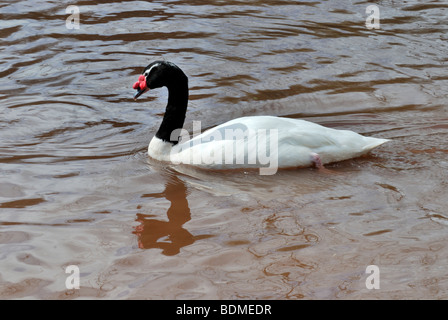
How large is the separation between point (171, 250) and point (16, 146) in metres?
2.70

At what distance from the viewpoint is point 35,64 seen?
9484mm

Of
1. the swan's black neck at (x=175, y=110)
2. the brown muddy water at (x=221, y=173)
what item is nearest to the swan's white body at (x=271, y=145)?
the brown muddy water at (x=221, y=173)

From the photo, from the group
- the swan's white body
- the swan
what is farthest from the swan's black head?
the swan's white body

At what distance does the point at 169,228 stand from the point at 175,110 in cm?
180

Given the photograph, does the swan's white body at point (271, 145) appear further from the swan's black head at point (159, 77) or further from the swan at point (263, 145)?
the swan's black head at point (159, 77)

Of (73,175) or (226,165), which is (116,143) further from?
(226,165)

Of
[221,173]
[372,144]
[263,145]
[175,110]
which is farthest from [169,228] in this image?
[372,144]

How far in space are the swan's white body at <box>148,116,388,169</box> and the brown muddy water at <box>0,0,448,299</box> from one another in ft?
0.42

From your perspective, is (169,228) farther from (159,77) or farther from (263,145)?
(159,77)

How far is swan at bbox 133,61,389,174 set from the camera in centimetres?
632

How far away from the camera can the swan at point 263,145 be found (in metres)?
6.32

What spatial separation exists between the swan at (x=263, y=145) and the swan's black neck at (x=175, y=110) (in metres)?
0.12

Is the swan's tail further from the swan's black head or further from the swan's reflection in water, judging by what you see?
the swan's black head

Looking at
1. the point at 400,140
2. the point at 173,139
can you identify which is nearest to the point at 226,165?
the point at 173,139
